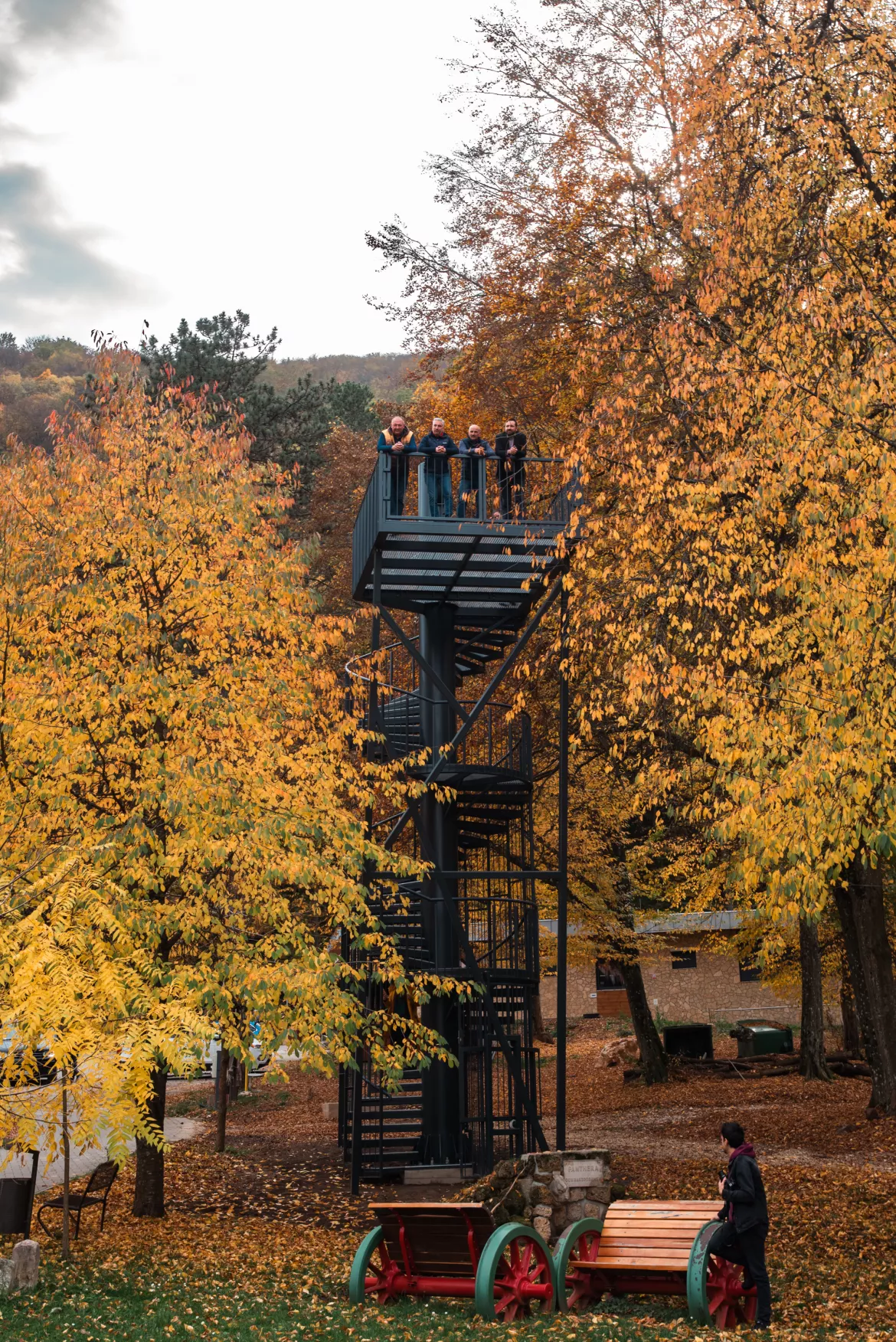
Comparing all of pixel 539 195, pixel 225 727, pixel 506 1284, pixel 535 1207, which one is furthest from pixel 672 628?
pixel 539 195

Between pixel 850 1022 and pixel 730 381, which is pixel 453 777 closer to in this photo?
pixel 730 381

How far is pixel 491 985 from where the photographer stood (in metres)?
17.7

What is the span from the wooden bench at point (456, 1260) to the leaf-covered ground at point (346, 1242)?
0.20 m

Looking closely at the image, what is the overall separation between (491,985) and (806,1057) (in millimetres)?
13591

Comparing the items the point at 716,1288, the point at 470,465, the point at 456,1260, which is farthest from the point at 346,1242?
the point at 470,465

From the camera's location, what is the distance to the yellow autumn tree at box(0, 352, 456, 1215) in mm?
12633

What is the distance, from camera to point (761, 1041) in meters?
33.3

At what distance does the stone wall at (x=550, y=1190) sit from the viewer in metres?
11.1

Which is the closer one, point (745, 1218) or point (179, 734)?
point (745, 1218)

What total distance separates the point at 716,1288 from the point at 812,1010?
1944 cm

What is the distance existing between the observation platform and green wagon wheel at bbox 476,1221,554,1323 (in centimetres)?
833

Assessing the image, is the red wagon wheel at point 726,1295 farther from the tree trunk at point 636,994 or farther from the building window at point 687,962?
the building window at point 687,962

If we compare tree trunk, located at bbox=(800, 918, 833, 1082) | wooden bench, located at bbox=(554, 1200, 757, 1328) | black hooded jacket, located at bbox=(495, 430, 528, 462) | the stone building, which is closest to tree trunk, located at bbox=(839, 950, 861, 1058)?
tree trunk, located at bbox=(800, 918, 833, 1082)

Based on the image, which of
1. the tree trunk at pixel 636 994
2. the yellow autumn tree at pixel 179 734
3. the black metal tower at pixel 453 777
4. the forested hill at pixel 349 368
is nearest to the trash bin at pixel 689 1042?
the tree trunk at pixel 636 994
